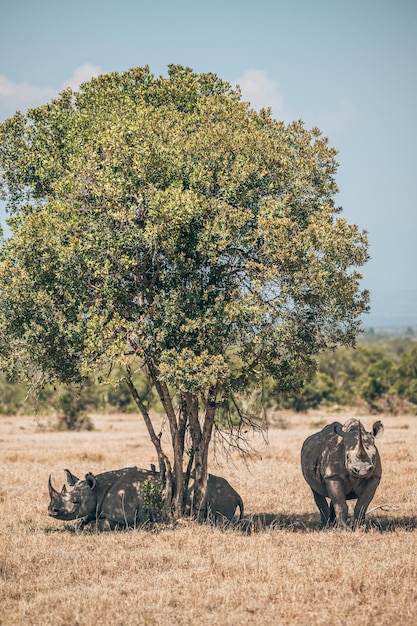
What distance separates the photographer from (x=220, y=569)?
41.0 ft

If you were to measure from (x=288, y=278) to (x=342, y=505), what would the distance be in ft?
15.1

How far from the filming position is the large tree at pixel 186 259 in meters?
14.8

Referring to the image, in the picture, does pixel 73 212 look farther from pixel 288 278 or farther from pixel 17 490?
pixel 17 490

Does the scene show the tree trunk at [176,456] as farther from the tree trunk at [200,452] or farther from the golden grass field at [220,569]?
the golden grass field at [220,569]

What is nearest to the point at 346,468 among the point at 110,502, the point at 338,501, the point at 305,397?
the point at 338,501

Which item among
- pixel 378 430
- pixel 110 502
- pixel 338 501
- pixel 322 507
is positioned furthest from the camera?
pixel 322 507

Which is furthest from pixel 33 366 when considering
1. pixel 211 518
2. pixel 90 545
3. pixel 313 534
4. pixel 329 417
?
pixel 329 417

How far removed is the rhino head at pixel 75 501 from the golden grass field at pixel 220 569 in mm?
386

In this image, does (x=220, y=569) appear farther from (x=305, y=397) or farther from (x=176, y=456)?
(x=305, y=397)

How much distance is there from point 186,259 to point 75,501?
5.33 meters

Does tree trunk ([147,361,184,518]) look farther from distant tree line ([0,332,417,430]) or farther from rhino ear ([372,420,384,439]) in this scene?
distant tree line ([0,332,417,430])

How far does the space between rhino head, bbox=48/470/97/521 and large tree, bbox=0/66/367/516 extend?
7.97 feet

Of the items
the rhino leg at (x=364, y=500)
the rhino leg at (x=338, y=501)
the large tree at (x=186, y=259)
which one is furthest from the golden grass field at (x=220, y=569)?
the large tree at (x=186, y=259)

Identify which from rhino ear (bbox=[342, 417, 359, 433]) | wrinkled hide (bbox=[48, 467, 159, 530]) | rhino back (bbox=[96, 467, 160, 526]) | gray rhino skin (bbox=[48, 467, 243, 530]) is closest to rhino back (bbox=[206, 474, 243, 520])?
gray rhino skin (bbox=[48, 467, 243, 530])
